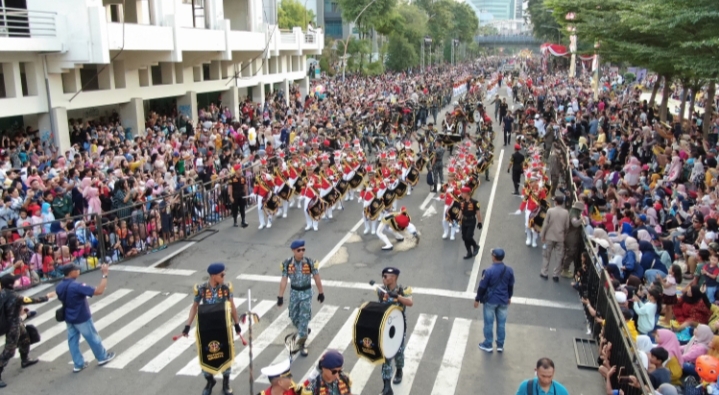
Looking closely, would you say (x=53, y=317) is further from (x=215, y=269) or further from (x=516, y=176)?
(x=516, y=176)

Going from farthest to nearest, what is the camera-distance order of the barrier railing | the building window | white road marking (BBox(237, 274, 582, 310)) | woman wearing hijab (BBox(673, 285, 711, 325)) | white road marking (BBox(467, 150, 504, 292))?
1. the building window
2. white road marking (BBox(467, 150, 504, 292))
3. white road marking (BBox(237, 274, 582, 310))
4. woman wearing hijab (BBox(673, 285, 711, 325))
5. the barrier railing

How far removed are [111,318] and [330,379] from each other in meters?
6.28

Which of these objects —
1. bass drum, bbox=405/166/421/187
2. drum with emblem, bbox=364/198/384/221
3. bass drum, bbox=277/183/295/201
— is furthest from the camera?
bass drum, bbox=405/166/421/187

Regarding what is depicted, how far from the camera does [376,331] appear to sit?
25.2 feet

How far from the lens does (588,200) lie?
48.4ft

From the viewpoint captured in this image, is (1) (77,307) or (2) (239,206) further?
(2) (239,206)

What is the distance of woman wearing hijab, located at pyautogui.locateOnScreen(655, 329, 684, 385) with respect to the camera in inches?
305

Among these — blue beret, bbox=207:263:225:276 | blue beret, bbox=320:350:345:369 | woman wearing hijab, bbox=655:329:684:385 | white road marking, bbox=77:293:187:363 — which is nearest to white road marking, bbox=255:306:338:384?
blue beret, bbox=207:263:225:276

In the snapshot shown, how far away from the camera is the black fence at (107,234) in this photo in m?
12.6

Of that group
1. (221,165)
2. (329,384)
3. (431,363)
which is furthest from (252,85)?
(329,384)

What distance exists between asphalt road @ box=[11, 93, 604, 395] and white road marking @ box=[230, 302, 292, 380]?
0.09ft

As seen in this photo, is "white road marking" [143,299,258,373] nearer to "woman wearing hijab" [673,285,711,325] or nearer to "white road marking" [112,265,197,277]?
"white road marking" [112,265,197,277]

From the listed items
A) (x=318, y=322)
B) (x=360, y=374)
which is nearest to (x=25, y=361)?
(x=318, y=322)

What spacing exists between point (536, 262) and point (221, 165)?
1098cm
